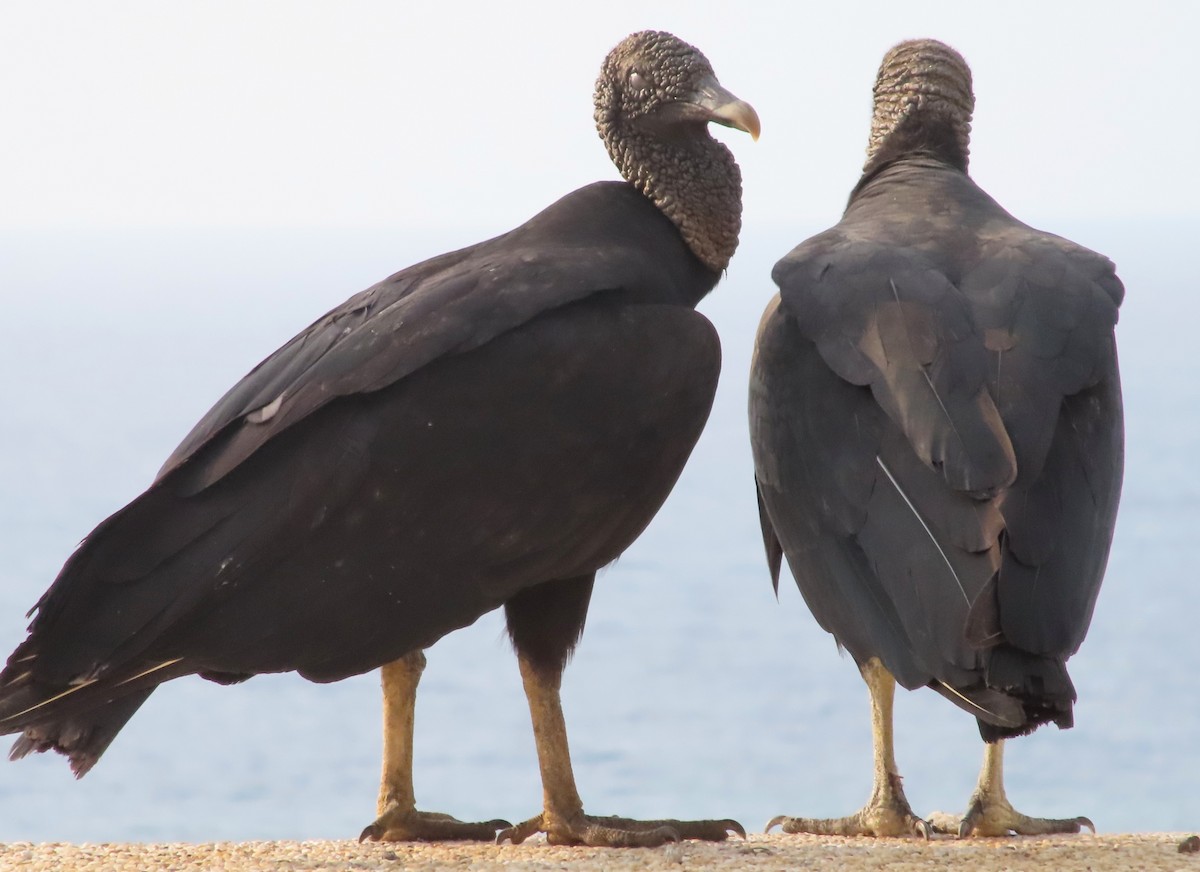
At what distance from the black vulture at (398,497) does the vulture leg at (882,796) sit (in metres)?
0.53

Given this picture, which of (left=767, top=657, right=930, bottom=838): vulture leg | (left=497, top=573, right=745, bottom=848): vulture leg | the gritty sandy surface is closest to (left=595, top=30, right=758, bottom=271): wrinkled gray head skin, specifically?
(left=497, top=573, right=745, bottom=848): vulture leg

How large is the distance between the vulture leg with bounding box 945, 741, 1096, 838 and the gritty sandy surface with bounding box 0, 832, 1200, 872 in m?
0.13

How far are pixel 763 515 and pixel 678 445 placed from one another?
0.69 m

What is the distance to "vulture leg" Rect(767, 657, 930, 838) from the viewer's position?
4551 millimetres

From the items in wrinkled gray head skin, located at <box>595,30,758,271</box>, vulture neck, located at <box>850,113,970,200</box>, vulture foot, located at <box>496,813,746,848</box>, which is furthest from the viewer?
vulture neck, located at <box>850,113,970,200</box>

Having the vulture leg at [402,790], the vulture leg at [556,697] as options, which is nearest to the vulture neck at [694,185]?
the vulture leg at [556,697]

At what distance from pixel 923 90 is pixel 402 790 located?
2.69m

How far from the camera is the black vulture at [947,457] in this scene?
3.50 metres

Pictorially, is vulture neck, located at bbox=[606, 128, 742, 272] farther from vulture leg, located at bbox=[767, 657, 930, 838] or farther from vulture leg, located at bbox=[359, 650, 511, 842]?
vulture leg, located at bbox=[359, 650, 511, 842]

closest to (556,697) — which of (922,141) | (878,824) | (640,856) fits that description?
(640,856)

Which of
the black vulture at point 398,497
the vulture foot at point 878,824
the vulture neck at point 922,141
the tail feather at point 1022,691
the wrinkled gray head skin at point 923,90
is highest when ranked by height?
the wrinkled gray head skin at point 923,90

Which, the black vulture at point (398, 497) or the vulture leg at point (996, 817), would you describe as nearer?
the black vulture at point (398, 497)

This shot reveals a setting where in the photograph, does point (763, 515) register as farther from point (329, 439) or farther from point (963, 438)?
point (329, 439)

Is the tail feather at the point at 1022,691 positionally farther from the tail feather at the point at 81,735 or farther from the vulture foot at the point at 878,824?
the tail feather at the point at 81,735
